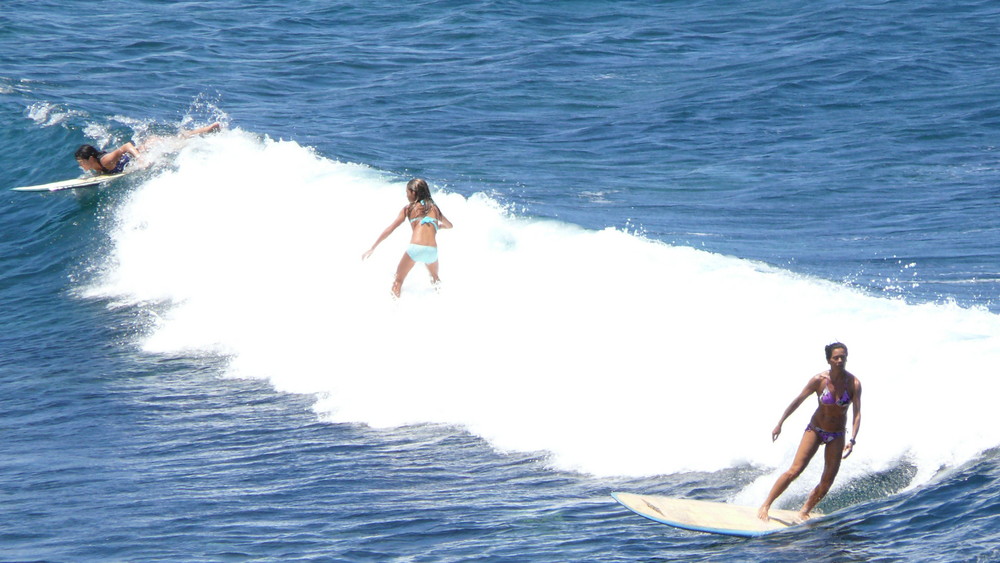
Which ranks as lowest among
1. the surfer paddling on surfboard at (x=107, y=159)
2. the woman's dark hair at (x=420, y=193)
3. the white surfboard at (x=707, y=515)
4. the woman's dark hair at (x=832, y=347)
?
the white surfboard at (x=707, y=515)

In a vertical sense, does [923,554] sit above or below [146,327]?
below

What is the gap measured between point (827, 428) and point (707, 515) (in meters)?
1.04

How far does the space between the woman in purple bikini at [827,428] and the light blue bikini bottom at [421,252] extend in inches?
216

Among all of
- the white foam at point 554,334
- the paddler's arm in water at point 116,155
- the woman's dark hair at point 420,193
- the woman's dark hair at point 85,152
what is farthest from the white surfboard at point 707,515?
the paddler's arm in water at point 116,155

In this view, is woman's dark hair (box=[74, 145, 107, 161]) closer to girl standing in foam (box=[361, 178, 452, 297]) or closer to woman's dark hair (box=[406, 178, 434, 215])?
girl standing in foam (box=[361, 178, 452, 297])

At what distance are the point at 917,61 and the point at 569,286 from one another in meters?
14.7

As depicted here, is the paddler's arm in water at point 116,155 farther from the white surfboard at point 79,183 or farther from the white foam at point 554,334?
the white foam at point 554,334

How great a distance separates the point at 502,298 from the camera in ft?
43.7

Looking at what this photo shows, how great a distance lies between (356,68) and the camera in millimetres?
26688

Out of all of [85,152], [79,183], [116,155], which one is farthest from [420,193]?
[79,183]

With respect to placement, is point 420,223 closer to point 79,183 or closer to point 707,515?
point 707,515

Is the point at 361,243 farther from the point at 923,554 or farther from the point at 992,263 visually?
the point at 923,554

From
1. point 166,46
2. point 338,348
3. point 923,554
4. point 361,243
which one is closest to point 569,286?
point 338,348

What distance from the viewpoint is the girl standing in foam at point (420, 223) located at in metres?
12.7
